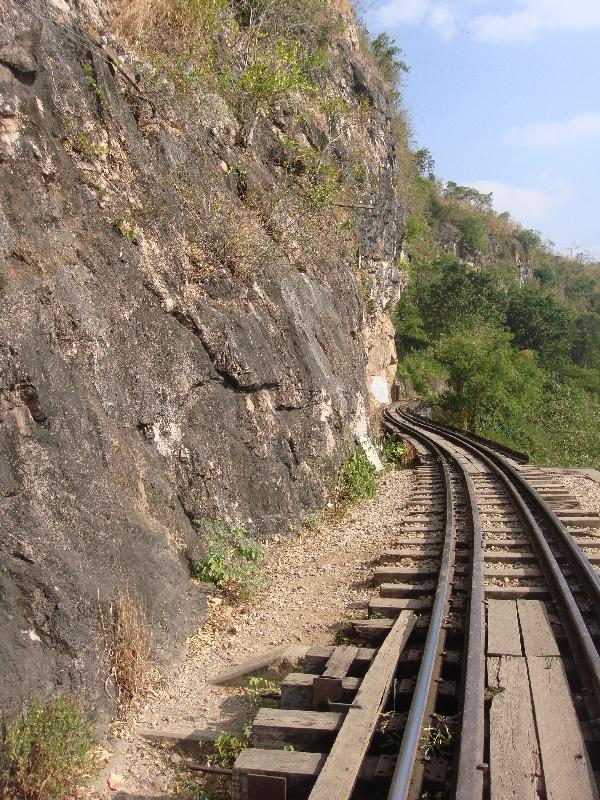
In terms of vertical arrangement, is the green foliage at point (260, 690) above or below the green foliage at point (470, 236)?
below

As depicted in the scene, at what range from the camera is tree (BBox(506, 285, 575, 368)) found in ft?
212

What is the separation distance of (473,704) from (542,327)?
214 ft

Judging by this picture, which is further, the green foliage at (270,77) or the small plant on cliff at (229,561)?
the green foliage at (270,77)

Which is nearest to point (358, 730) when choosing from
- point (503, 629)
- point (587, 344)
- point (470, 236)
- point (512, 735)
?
point (512, 735)

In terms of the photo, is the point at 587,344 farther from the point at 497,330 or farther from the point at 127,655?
the point at 127,655

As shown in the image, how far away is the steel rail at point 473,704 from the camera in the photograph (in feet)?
10.7

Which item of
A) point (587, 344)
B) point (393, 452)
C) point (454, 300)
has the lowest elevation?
point (393, 452)

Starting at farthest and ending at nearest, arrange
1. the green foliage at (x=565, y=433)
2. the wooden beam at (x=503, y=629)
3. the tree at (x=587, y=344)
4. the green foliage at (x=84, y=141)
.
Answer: the tree at (x=587, y=344)
the green foliage at (x=565, y=433)
the green foliage at (x=84, y=141)
the wooden beam at (x=503, y=629)

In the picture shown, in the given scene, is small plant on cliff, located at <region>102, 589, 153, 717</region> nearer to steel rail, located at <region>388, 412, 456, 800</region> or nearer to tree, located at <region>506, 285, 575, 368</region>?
steel rail, located at <region>388, 412, 456, 800</region>

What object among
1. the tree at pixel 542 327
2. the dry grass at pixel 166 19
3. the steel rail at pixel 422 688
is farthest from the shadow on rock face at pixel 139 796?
the tree at pixel 542 327

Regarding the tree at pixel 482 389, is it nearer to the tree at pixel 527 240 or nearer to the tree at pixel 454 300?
the tree at pixel 454 300

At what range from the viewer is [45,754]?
3762mm

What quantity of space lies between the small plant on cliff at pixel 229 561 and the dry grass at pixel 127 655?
1494mm

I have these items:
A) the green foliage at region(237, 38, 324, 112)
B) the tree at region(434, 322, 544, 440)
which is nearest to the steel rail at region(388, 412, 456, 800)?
the green foliage at region(237, 38, 324, 112)
